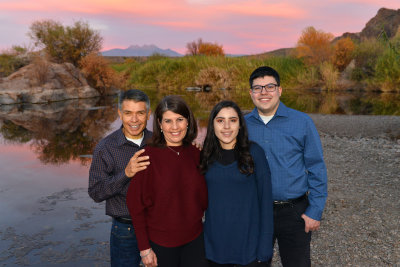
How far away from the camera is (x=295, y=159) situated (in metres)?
2.50

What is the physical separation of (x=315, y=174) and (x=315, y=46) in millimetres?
27691

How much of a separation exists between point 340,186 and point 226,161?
4.37m

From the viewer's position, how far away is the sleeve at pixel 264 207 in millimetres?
2119

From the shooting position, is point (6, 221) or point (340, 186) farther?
point (340, 186)

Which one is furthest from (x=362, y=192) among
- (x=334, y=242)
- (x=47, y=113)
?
(x=47, y=113)

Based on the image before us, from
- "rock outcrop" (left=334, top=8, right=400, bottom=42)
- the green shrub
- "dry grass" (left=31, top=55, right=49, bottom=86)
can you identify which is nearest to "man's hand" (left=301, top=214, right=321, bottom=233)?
"dry grass" (left=31, top=55, right=49, bottom=86)

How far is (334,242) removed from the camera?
387 centimetres

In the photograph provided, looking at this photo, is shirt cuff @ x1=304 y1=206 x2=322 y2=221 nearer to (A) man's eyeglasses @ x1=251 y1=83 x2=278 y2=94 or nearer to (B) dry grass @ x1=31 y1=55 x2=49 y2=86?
(A) man's eyeglasses @ x1=251 y1=83 x2=278 y2=94

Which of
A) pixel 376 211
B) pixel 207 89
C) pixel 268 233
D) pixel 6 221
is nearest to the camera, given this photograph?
pixel 268 233

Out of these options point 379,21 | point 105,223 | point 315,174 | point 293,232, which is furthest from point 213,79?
point 379,21

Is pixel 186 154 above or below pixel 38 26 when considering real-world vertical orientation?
below

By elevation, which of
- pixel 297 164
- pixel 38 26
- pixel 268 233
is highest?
pixel 38 26

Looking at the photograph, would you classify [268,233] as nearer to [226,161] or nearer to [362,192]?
[226,161]

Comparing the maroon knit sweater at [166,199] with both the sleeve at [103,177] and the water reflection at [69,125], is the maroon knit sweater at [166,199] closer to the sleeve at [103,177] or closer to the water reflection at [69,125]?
the sleeve at [103,177]
